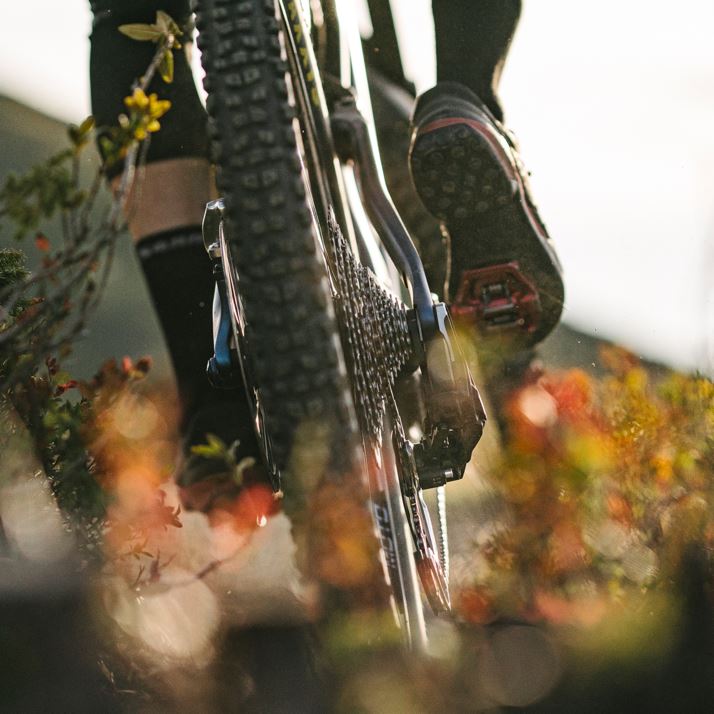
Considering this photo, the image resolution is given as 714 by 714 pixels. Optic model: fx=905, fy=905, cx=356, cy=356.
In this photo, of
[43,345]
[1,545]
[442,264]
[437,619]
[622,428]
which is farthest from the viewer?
[442,264]

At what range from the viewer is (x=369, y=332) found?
2.98 ft

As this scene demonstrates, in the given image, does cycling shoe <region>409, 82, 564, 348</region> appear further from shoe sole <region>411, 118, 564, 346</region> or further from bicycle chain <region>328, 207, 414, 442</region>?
bicycle chain <region>328, 207, 414, 442</region>

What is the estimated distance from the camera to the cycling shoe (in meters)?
1.42

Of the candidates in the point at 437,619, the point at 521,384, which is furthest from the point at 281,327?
the point at 521,384

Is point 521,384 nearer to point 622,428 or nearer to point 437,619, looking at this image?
point 622,428

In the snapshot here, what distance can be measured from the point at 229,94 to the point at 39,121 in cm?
186

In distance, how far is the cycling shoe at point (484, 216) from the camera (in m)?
1.42

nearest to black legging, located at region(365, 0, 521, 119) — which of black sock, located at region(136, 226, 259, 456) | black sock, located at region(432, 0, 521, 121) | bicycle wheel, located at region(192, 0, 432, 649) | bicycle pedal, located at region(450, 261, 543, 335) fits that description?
black sock, located at region(432, 0, 521, 121)

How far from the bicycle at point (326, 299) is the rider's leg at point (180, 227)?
315mm

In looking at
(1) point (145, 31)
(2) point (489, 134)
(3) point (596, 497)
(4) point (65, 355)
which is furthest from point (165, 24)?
(3) point (596, 497)

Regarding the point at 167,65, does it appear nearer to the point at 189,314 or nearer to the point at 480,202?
the point at 189,314

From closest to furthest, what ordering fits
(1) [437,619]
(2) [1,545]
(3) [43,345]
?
(3) [43,345]
(2) [1,545]
(1) [437,619]

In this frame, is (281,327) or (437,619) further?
(437,619)

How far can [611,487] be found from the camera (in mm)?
1393
